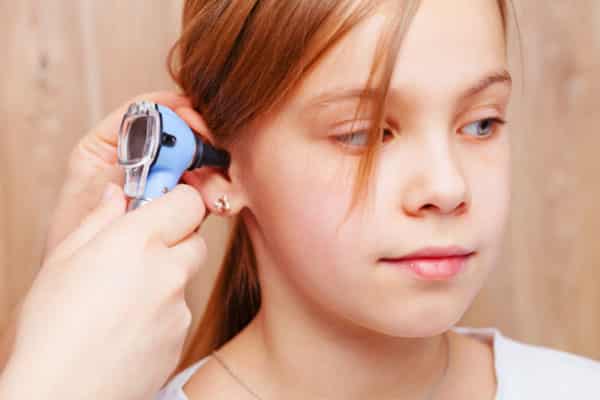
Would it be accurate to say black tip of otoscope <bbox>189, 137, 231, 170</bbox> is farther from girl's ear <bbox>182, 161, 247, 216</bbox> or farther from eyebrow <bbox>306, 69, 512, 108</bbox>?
eyebrow <bbox>306, 69, 512, 108</bbox>

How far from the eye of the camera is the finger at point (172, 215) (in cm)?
80

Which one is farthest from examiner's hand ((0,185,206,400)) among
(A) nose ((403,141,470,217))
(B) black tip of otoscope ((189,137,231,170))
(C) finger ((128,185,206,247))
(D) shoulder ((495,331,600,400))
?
(D) shoulder ((495,331,600,400))

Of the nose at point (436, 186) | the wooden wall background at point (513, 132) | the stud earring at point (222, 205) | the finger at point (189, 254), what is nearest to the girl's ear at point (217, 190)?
the stud earring at point (222, 205)

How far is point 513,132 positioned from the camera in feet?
4.56

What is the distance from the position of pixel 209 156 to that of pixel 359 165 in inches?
7.7

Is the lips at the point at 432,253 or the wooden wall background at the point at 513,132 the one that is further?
the wooden wall background at the point at 513,132

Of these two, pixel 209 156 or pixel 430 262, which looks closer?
pixel 430 262

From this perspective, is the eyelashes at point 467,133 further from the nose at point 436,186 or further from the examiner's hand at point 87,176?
the examiner's hand at point 87,176

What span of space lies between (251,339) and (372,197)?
1.07 feet

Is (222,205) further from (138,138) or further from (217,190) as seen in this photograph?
(138,138)

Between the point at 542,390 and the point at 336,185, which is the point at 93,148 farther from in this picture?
the point at 542,390

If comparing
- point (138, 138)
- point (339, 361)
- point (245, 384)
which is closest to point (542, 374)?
point (339, 361)

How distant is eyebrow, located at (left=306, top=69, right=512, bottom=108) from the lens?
82 centimetres

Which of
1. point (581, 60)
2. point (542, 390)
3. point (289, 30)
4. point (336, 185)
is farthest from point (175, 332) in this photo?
point (581, 60)
